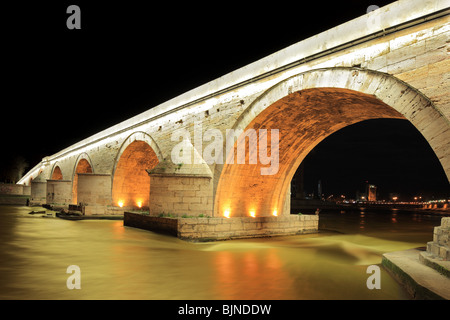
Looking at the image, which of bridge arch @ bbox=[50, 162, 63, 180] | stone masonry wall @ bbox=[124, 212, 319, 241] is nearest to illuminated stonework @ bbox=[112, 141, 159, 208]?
stone masonry wall @ bbox=[124, 212, 319, 241]

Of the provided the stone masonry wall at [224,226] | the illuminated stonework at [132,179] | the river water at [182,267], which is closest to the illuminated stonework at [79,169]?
the illuminated stonework at [132,179]

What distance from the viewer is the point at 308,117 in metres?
8.58

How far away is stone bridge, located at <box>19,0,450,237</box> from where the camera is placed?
5109 millimetres

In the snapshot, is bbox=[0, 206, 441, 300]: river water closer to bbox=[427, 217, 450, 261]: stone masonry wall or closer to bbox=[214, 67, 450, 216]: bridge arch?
bbox=[427, 217, 450, 261]: stone masonry wall

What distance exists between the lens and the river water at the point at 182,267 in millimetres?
4402

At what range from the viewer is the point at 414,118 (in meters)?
5.14

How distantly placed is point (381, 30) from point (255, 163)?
470 centimetres

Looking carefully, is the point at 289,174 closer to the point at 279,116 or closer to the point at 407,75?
the point at 279,116

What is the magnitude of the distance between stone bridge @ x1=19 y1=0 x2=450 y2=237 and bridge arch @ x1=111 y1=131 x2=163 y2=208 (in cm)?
68

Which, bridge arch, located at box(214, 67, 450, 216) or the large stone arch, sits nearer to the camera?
bridge arch, located at box(214, 67, 450, 216)

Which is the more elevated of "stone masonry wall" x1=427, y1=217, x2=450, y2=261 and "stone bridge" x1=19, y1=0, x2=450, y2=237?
"stone bridge" x1=19, y1=0, x2=450, y2=237

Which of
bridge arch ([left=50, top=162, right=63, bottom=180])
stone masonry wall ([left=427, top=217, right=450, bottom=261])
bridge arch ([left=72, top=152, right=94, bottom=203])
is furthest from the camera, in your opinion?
bridge arch ([left=50, top=162, right=63, bottom=180])

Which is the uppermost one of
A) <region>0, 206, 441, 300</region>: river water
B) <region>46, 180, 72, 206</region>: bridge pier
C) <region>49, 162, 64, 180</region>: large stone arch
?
<region>49, 162, 64, 180</region>: large stone arch
